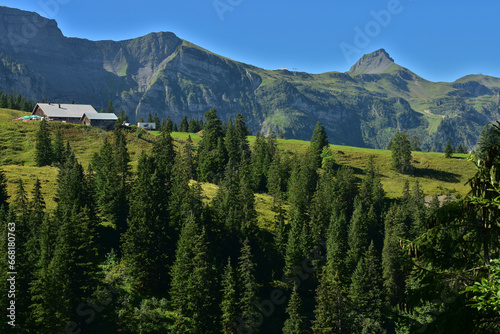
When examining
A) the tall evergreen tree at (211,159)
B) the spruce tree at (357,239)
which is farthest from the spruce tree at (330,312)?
the tall evergreen tree at (211,159)

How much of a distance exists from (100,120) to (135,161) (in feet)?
127

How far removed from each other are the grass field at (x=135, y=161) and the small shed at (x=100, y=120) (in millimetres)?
6715

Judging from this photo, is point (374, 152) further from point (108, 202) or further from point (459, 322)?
point (459, 322)

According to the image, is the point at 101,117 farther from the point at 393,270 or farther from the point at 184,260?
the point at 393,270

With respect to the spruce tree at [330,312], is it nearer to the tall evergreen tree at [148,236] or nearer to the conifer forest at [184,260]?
the conifer forest at [184,260]

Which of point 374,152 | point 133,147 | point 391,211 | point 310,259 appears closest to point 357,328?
point 310,259

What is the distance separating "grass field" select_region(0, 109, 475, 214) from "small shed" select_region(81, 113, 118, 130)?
6.72 meters

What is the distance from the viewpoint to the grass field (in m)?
96.8

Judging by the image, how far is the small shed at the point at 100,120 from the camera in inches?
5797

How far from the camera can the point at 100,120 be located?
486 ft

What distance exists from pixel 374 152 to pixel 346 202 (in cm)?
7992

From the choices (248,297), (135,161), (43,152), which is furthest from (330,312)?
(43,152)

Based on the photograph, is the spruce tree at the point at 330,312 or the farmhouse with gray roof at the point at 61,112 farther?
the farmhouse with gray roof at the point at 61,112

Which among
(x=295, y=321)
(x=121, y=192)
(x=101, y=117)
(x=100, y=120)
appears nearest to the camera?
(x=295, y=321)
